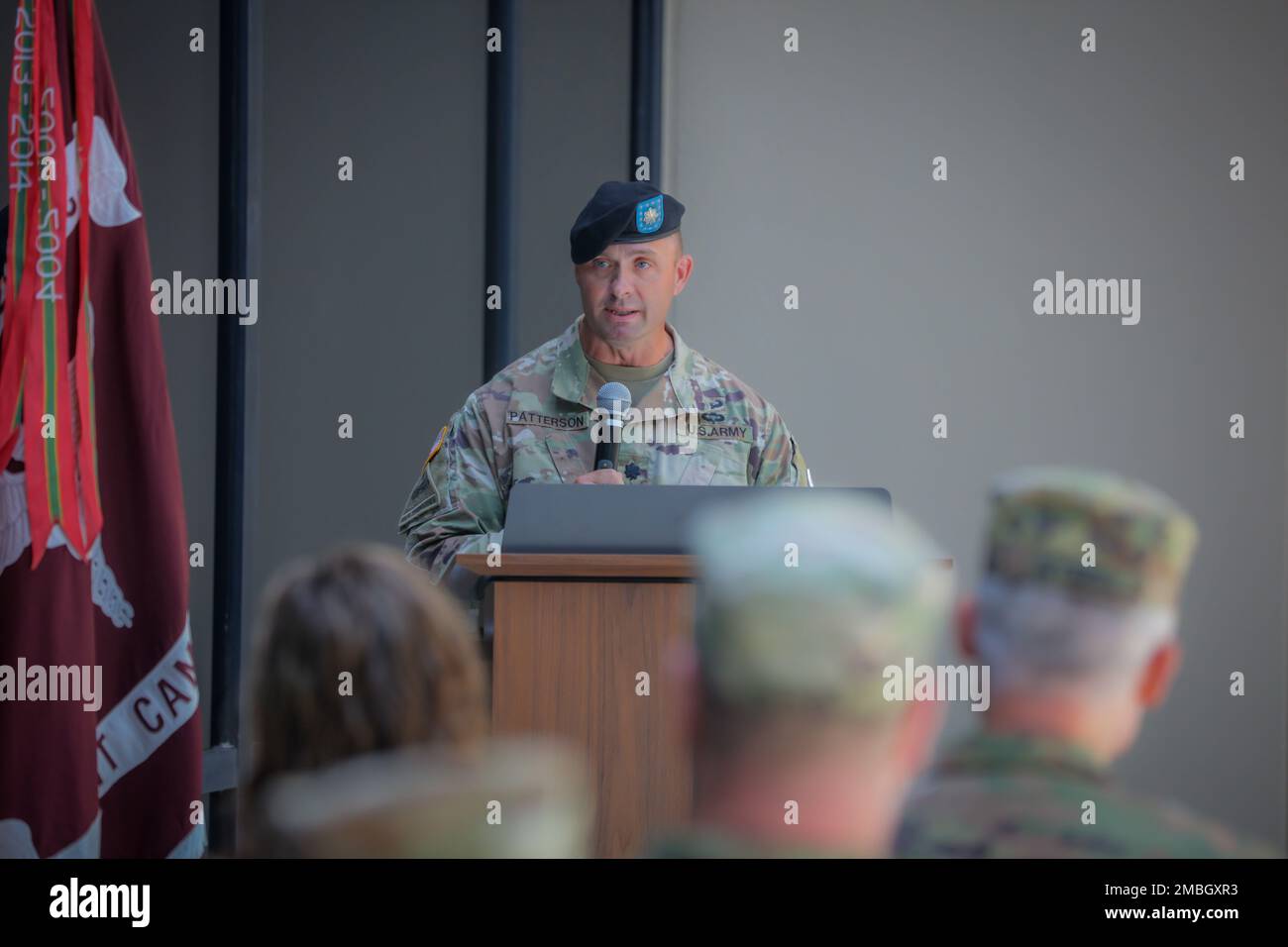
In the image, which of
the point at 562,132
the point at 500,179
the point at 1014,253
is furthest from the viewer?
the point at 1014,253

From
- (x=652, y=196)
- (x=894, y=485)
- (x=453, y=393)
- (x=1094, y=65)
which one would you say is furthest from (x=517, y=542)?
(x=1094, y=65)

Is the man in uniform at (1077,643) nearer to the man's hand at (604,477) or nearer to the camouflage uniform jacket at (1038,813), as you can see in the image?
the camouflage uniform jacket at (1038,813)

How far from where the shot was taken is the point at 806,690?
2.29 feet

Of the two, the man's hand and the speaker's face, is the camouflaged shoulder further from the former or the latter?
the man's hand

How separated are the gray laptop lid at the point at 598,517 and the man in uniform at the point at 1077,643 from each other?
123 cm

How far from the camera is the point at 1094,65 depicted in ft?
17.0

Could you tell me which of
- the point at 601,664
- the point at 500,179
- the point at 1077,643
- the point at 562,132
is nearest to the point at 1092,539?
the point at 1077,643

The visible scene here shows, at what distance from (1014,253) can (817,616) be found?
15.5 feet

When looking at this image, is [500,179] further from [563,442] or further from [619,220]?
[563,442]

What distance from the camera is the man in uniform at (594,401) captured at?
2844mm

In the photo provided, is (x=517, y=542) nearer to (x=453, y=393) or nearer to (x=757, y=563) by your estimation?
(x=757, y=563)

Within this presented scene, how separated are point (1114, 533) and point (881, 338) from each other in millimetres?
4603

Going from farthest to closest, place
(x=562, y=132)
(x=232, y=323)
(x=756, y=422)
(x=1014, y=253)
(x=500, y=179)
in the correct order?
(x=1014, y=253) → (x=562, y=132) → (x=500, y=179) → (x=232, y=323) → (x=756, y=422)

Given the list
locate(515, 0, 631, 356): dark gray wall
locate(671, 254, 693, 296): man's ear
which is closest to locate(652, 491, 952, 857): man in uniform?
locate(671, 254, 693, 296): man's ear
